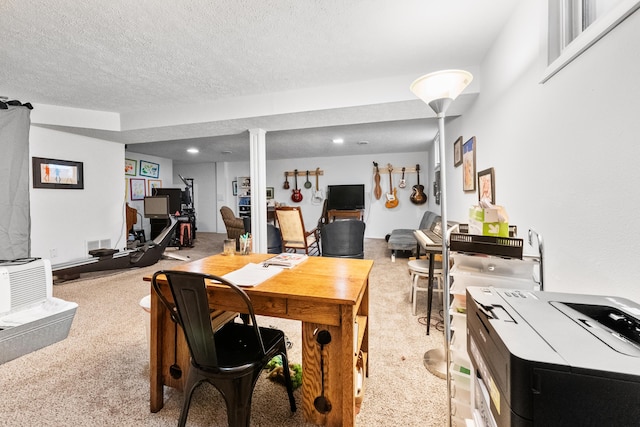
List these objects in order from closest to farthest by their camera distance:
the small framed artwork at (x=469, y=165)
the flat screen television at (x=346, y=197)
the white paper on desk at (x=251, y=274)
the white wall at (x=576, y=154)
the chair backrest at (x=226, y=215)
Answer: the white wall at (x=576, y=154) → the white paper on desk at (x=251, y=274) → the small framed artwork at (x=469, y=165) → the chair backrest at (x=226, y=215) → the flat screen television at (x=346, y=197)

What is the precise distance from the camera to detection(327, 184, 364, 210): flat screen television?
6.82m

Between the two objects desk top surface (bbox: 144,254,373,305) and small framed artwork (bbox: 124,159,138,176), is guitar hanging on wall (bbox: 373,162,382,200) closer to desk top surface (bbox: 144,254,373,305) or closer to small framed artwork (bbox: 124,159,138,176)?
desk top surface (bbox: 144,254,373,305)

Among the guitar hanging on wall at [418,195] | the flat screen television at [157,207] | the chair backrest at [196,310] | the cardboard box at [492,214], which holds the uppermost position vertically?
the guitar hanging on wall at [418,195]

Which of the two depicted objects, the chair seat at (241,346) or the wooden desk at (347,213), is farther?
the wooden desk at (347,213)

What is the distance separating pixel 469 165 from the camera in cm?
271

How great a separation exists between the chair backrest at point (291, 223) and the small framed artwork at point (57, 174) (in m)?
3.12

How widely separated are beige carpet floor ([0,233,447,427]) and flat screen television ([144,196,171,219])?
8.66ft

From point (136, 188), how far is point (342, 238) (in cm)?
549

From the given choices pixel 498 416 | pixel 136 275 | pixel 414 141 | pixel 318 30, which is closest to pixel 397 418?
pixel 498 416

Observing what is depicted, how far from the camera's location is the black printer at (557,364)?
47 cm

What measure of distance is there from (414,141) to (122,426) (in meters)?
5.65

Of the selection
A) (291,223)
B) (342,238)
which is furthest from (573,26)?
(291,223)

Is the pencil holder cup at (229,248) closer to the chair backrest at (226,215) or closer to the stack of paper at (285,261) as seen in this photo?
the stack of paper at (285,261)

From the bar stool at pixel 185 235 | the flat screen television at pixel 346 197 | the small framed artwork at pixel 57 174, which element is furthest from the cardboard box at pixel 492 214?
the bar stool at pixel 185 235
